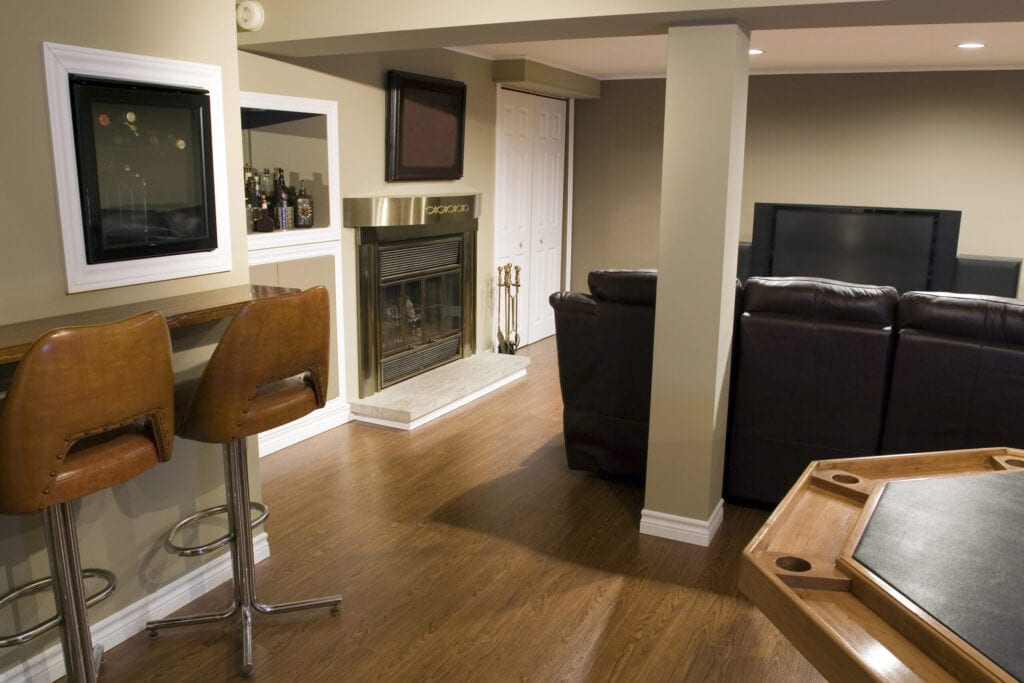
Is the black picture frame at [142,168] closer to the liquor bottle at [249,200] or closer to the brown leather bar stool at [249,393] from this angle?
the brown leather bar stool at [249,393]

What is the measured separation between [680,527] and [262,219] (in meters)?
2.67

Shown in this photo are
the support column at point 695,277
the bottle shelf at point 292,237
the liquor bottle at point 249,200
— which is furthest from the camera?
the liquor bottle at point 249,200

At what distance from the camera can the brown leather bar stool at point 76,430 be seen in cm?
190

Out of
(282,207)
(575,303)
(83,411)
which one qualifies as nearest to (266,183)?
(282,207)

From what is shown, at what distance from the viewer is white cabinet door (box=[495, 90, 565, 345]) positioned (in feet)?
21.5

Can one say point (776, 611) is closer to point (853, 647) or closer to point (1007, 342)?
point (853, 647)

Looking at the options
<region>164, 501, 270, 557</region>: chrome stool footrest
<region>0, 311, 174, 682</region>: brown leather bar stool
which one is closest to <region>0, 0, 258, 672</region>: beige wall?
<region>164, 501, 270, 557</region>: chrome stool footrest

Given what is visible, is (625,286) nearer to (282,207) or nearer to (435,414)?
(435,414)

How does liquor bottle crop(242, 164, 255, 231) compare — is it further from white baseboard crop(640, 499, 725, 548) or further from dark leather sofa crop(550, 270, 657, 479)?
white baseboard crop(640, 499, 725, 548)

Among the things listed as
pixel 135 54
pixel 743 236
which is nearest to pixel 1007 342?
pixel 135 54

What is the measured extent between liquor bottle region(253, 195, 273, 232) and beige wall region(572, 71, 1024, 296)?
13.5 feet

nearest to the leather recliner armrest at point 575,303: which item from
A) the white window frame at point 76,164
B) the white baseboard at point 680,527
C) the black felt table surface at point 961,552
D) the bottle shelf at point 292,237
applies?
the white baseboard at point 680,527

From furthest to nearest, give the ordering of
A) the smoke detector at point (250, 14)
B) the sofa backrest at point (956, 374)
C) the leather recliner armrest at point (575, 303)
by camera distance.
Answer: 1. the leather recliner armrest at point (575, 303)
2. the smoke detector at point (250, 14)
3. the sofa backrest at point (956, 374)

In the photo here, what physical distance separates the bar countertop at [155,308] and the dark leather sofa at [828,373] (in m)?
1.70
